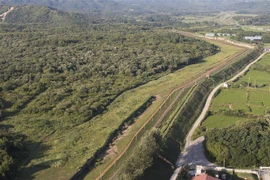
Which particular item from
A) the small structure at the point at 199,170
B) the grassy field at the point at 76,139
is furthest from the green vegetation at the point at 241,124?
the grassy field at the point at 76,139

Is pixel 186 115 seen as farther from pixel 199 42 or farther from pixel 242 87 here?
pixel 199 42

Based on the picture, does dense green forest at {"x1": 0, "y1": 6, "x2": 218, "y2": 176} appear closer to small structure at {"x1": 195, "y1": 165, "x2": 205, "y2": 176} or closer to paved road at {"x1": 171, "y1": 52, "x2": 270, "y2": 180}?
paved road at {"x1": 171, "y1": 52, "x2": 270, "y2": 180}

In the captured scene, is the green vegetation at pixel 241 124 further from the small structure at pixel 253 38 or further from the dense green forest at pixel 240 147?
the small structure at pixel 253 38

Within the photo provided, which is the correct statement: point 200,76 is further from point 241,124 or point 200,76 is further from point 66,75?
point 66,75

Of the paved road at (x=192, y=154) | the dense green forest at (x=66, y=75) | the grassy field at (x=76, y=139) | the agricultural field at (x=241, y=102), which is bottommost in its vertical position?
the paved road at (x=192, y=154)

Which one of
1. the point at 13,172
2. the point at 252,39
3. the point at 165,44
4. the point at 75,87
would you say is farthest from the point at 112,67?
the point at 252,39

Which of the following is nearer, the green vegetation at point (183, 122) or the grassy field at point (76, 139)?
the grassy field at point (76, 139)
